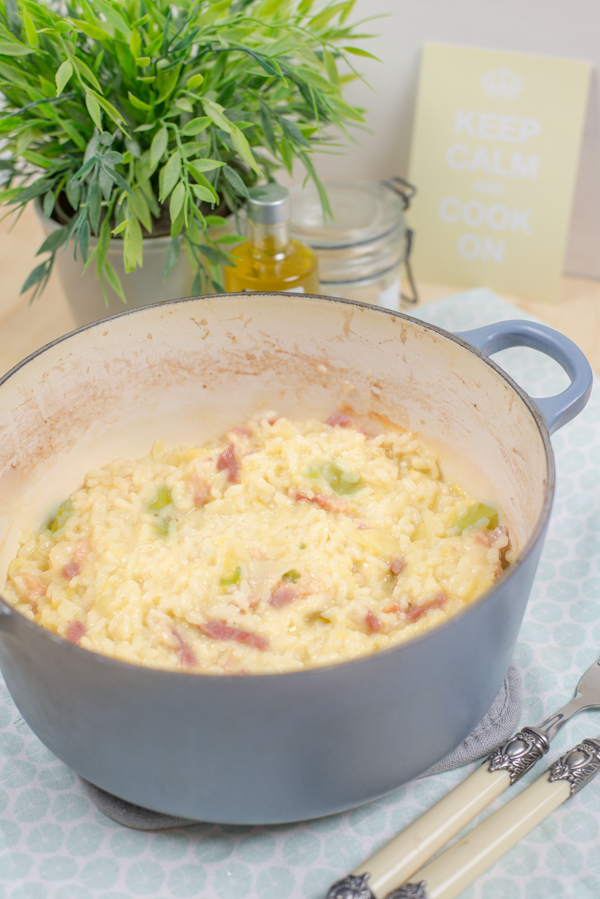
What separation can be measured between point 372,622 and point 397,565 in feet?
0.42

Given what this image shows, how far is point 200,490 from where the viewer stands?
1.29m

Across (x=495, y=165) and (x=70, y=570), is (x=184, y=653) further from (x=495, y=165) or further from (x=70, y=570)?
(x=495, y=165)

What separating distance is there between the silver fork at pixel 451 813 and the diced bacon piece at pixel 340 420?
59 cm

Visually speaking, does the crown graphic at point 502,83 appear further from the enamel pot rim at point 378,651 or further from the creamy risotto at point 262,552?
the enamel pot rim at point 378,651

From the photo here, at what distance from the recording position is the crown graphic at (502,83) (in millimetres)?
1842

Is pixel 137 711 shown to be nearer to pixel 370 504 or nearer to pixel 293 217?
pixel 370 504

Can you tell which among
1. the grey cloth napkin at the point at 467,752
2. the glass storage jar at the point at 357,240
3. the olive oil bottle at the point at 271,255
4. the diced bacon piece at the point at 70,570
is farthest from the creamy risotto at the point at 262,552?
the glass storage jar at the point at 357,240

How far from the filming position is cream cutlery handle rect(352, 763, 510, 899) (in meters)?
0.88

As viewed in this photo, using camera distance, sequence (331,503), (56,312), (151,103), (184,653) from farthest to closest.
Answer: (56,312) < (151,103) < (331,503) < (184,653)

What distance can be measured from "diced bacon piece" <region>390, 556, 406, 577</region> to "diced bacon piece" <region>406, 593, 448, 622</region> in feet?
0.27

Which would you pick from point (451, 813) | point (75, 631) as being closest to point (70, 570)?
point (75, 631)

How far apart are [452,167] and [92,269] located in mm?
953

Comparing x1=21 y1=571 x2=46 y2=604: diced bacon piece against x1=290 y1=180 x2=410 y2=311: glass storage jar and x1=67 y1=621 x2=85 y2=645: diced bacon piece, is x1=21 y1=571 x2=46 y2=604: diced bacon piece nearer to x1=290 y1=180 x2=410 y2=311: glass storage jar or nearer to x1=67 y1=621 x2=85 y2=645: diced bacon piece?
x1=67 y1=621 x2=85 y2=645: diced bacon piece

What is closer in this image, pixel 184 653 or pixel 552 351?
pixel 184 653
